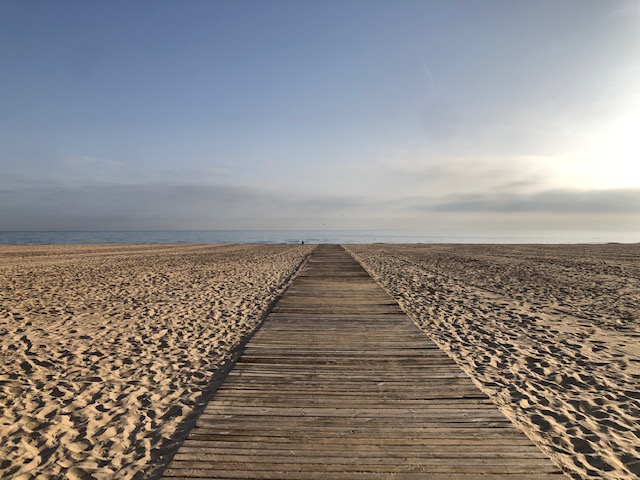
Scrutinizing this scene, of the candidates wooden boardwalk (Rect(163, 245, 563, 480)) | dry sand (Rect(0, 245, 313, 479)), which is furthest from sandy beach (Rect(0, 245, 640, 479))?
wooden boardwalk (Rect(163, 245, 563, 480))

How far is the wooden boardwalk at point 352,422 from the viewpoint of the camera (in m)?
2.56

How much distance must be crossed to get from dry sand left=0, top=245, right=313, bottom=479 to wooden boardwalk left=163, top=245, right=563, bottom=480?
76 cm

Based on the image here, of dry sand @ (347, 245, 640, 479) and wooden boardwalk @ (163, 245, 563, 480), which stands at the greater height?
wooden boardwalk @ (163, 245, 563, 480)

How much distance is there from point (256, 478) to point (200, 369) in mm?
3040

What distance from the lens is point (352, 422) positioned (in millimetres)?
3152

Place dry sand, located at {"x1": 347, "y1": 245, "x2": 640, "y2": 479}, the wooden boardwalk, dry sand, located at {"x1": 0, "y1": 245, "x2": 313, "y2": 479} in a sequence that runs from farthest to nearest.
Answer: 1. dry sand, located at {"x1": 347, "y1": 245, "x2": 640, "y2": 479}
2. dry sand, located at {"x1": 0, "y1": 245, "x2": 313, "y2": 479}
3. the wooden boardwalk

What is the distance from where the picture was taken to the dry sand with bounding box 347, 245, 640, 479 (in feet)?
11.0

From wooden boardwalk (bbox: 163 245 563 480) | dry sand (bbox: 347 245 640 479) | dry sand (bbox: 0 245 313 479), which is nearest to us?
wooden boardwalk (bbox: 163 245 563 480)

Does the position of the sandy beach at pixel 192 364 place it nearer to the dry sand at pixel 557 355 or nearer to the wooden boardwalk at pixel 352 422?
the dry sand at pixel 557 355

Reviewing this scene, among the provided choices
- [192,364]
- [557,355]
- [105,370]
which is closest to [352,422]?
[192,364]

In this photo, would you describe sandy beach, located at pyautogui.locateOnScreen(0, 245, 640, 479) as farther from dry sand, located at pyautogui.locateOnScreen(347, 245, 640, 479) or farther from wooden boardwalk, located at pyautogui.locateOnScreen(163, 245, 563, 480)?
wooden boardwalk, located at pyautogui.locateOnScreen(163, 245, 563, 480)

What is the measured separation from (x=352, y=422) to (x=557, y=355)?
15.3 ft

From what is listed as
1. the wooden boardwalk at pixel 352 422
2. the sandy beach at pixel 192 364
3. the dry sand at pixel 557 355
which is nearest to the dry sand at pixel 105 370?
the sandy beach at pixel 192 364

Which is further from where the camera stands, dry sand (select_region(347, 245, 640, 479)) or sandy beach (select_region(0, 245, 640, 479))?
dry sand (select_region(347, 245, 640, 479))
